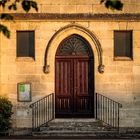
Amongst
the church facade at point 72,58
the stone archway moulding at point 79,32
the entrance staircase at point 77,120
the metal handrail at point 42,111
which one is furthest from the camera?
the stone archway moulding at point 79,32

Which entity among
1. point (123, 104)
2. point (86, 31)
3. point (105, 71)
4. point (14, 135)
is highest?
point (86, 31)

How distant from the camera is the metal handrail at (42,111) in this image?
16.9m

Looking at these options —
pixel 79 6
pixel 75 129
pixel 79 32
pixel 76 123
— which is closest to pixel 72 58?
pixel 79 32

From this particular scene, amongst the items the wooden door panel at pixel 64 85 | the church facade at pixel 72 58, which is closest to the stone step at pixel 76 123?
the church facade at pixel 72 58

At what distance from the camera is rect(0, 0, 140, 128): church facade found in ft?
55.9

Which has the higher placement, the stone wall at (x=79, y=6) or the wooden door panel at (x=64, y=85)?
the stone wall at (x=79, y=6)

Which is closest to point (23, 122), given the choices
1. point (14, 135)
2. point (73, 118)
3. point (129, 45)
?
point (14, 135)

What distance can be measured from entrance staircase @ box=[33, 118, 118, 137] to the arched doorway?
421mm

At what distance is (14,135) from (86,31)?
4572 millimetres

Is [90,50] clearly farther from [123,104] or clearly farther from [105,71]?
[123,104]

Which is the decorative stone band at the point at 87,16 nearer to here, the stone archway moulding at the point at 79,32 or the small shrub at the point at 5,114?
the stone archway moulding at the point at 79,32

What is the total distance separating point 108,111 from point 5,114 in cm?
369

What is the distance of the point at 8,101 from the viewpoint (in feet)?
54.8

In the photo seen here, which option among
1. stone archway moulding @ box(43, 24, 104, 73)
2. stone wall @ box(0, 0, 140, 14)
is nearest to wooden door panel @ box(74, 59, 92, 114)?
stone archway moulding @ box(43, 24, 104, 73)
